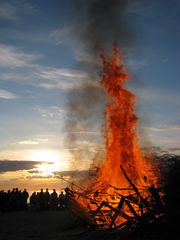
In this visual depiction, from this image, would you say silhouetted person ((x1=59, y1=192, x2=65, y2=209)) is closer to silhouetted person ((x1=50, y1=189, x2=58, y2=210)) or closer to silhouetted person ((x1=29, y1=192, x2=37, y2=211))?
silhouetted person ((x1=50, y1=189, x2=58, y2=210))

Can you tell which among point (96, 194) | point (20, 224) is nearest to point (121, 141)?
point (96, 194)

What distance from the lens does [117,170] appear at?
21406 mm

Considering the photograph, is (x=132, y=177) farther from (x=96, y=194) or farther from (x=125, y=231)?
(x=125, y=231)

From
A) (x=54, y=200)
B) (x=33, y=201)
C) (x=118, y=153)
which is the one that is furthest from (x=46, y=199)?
(x=118, y=153)

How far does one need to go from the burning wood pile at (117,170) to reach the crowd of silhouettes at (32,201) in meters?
15.8

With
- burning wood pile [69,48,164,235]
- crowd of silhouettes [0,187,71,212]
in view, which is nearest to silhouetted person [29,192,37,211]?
crowd of silhouettes [0,187,71,212]

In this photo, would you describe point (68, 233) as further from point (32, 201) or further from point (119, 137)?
point (32, 201)

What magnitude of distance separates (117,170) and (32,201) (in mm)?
19589

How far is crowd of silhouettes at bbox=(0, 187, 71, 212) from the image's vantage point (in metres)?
36.5

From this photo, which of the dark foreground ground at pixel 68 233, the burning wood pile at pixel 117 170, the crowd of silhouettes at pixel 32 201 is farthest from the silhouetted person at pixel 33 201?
the burning wood pile at pixel 117 170

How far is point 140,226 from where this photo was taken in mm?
15398

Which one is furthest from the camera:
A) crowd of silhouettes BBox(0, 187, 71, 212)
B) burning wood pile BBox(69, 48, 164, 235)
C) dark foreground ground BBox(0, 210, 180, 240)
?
crowd of silhouettes BBox(0, 187, 71, 212)

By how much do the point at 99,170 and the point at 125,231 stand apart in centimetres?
713

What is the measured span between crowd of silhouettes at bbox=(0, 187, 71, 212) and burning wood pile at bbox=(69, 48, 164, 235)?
15.8 m
